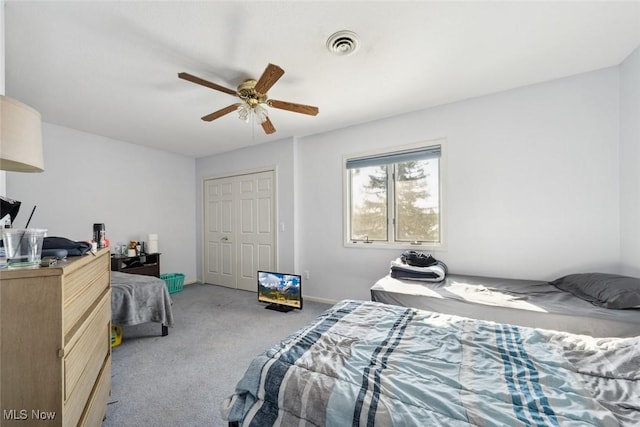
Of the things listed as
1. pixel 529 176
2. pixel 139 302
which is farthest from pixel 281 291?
pixel 529 176

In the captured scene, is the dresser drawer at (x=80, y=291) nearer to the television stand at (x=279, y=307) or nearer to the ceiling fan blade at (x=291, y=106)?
the ceiling fan blade at (x=291, y=106)

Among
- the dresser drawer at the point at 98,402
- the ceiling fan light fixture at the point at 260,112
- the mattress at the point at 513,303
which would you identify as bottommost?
the dresser drawer at the point at 98,402

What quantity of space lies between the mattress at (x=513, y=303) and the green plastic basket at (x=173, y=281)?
11.6 ft

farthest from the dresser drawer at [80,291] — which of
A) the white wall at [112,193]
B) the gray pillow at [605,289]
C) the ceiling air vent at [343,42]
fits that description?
the gray pillow at [605,289]

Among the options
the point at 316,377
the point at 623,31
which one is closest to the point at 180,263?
the point at 316,377

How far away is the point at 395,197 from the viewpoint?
332cm

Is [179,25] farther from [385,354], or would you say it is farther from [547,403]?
[547,403]

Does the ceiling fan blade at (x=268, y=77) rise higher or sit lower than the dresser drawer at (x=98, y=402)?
higher

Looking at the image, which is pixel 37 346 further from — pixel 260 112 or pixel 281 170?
pixel 281 170

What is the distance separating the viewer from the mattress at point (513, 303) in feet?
5.38

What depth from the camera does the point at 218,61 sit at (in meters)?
2.02

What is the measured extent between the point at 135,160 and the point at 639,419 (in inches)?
212

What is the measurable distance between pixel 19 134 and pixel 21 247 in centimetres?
44

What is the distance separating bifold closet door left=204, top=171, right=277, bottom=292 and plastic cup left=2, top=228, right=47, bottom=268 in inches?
126
